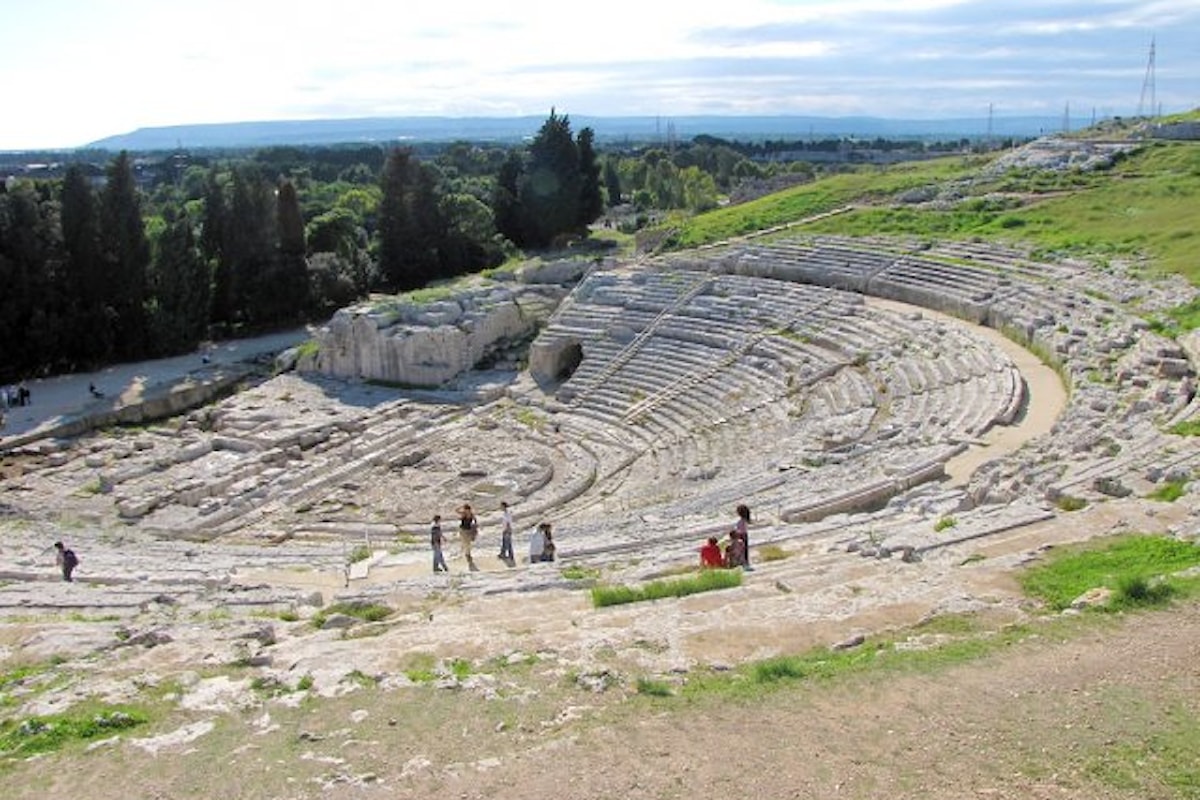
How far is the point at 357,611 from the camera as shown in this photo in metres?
11.5

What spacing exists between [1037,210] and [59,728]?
106 feet

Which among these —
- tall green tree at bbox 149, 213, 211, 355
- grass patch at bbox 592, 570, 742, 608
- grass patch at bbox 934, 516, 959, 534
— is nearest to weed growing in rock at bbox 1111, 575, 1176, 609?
grass patch at bbox 934, 516, 959, 534

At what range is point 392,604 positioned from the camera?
39.0ft

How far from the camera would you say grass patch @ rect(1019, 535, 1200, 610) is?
9156 millimetres

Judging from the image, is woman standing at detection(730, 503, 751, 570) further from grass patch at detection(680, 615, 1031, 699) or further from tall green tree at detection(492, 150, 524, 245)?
tall green tree at detection(492, 150, 524, 245)

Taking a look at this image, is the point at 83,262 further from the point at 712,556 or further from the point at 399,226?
the point at 712,556

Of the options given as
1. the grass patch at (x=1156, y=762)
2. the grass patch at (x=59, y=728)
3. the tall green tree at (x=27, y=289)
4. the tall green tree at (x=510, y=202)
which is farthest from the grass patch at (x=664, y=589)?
the tall green tree at (x=510, y=202)

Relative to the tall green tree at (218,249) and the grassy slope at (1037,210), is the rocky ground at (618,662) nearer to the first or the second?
the grassy slope at (1037,210)

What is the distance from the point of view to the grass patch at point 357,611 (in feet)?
36.9

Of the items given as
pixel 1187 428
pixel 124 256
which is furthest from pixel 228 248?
pixel 1187 428

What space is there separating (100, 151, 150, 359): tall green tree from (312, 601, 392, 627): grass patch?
24802 millimetres

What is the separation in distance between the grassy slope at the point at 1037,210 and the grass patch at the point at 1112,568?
1564 cm

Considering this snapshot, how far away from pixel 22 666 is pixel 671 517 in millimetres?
9096

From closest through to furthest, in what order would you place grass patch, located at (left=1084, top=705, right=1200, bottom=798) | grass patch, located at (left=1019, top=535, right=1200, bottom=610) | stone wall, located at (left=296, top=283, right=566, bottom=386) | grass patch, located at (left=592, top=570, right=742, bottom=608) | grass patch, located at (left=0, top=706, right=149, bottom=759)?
grass patch, located at (left=1084, top=705, right=1200, bottom=798)
grass patch, located at (left=0, top=706, right=149, bottom=759)
grass patch, located at (left=1019, top=535, right=1200, bottom=610)
grass patch, located at (left=592, top=570, right=742, bottom=608)
stone wall, located at (left=296, top=283, right=566, bottom=386)
